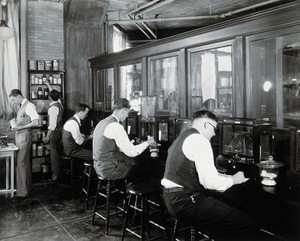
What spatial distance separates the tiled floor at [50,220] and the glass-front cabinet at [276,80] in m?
2.33

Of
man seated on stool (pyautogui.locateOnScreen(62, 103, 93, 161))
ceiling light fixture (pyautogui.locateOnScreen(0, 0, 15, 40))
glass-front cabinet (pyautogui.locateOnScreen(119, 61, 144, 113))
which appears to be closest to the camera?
man seated on stool (pyautogui.locateOnScreen(62, 103, 93, 161))

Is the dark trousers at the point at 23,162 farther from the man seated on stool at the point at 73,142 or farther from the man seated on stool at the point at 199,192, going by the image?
the man seated on stool at the point at 199,192

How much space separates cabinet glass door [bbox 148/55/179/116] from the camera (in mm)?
5625

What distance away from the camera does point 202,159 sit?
250 centimetres

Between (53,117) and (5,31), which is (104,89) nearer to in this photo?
(53,117)

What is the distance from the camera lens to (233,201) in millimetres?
3084

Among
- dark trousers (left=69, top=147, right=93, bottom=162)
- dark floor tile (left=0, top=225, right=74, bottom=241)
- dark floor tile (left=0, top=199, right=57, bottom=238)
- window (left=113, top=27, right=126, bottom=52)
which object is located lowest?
dark floor tile (left=0, top=225, right=74, bottom=241)

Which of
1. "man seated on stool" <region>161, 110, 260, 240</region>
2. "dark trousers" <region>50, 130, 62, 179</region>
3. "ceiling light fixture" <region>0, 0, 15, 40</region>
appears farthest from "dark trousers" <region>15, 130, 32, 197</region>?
"man seated on stool" <region>161, 110, 260, 240</region>

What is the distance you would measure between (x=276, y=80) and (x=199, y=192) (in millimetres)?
2362

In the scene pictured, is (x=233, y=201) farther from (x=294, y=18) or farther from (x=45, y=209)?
(x=45, y=209)

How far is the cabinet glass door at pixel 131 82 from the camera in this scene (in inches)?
257

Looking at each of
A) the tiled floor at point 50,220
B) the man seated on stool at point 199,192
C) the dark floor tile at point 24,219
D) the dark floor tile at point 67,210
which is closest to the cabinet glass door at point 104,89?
the tiled floor at point 50,220

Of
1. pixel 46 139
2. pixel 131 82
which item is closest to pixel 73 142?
pixel 46 139

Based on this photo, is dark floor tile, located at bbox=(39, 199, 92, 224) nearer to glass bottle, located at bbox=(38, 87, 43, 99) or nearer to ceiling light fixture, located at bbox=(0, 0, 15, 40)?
glass bottle, located at bbox=(38, 87, 43, 99)
